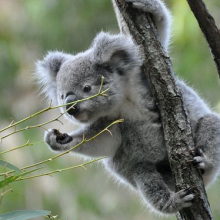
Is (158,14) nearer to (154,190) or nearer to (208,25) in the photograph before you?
(208,25)

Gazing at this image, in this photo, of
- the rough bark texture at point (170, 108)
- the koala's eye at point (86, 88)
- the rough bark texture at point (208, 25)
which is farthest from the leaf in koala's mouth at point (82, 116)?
the rough bark texture at point (208, 25)

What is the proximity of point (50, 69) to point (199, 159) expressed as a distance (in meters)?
1.31

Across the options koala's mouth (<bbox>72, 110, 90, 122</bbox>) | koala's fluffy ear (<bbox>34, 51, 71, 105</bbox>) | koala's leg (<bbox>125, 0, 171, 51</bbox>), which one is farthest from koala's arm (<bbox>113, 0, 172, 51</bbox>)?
koala's mouth (<bbox>72, 110, 90, 122</bbox>)

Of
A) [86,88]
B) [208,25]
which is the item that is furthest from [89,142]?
[208,25]

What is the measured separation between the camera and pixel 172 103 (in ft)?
10.6

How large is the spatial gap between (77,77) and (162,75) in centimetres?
64

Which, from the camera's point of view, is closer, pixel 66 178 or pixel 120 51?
pixel 120 51

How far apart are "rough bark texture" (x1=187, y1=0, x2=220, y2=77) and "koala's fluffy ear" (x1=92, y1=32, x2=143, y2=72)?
515 mm

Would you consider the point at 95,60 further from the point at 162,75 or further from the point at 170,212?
the point at 170,212

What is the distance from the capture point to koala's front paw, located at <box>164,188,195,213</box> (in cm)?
316

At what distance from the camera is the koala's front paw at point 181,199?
10.4 feet

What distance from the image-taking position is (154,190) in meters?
3.59

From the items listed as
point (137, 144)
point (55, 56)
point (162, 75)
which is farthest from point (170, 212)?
point (55, 56)

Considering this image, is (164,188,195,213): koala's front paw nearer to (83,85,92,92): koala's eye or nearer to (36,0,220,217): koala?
(36,0,220,217): koala
